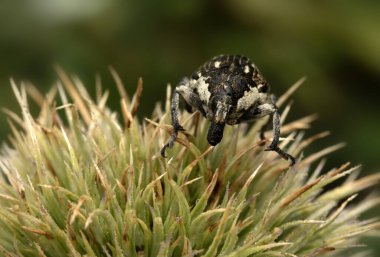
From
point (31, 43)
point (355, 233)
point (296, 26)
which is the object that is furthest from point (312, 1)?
point (355, 233)

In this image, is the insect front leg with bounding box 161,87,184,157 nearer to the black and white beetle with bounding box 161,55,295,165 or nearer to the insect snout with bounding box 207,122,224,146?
the black and white beetle with bounding box 161,55,295,165

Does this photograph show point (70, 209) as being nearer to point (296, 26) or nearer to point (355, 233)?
point (355, 233)

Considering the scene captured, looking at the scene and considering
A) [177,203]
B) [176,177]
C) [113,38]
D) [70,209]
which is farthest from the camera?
[113,38]

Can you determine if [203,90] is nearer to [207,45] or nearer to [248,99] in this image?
[248,99]

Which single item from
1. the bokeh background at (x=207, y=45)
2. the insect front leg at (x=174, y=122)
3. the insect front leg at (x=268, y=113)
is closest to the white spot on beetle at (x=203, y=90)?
the insect front leg at (x=174, y=122)

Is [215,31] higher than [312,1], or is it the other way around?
[312,1]

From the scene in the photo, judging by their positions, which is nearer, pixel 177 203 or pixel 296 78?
pixel 177 203

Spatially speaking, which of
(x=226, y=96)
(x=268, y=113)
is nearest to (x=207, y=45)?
(x=268, y=113)
